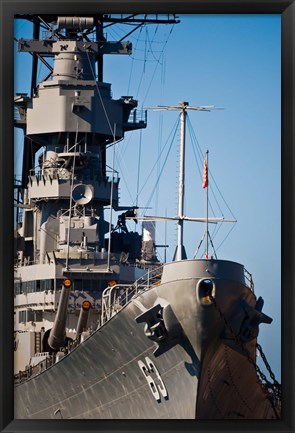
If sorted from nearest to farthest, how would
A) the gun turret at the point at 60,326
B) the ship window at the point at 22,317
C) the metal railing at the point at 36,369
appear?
the gun turret at the point at 60,326 < the metal railing at the point at 36,369 < the ship window at the point at 22,317

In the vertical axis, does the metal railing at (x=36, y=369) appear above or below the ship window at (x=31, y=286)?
below

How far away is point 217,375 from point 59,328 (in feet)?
20.1

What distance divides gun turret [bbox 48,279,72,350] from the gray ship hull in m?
1.60

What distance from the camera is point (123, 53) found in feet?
114

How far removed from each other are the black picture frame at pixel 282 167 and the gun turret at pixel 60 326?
1092 cm

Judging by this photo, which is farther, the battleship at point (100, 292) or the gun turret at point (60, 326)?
the gun turret at point (60, 326)

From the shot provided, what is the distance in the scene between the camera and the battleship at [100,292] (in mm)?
23547

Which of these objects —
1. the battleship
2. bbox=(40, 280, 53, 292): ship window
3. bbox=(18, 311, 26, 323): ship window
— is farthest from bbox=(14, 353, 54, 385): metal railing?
bbox=(18, 311, 26, 323): ship window

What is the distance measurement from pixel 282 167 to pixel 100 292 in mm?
14807

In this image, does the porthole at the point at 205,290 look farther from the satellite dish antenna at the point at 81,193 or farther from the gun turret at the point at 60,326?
the satellite dish antenna at the point at 81,193

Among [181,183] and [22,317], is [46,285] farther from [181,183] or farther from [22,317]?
[181,183]

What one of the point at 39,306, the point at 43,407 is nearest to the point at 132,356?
the point at 43,407

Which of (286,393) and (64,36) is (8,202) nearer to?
(286,393)

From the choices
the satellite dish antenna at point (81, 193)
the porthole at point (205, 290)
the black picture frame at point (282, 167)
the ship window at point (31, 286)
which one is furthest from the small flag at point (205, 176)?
the ship window at point (31, 286)
